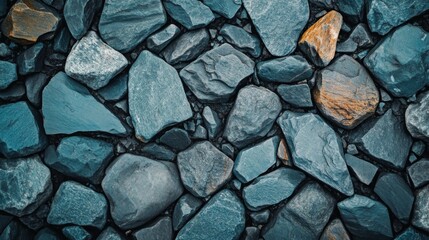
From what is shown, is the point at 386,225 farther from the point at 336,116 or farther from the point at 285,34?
the point at 285,34

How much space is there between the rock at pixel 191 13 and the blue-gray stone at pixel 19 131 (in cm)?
61

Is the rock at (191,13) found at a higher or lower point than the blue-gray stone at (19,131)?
higher

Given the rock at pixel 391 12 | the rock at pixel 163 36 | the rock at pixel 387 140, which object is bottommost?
the rock at pixel 387 140

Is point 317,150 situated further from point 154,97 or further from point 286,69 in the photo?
point 154,97

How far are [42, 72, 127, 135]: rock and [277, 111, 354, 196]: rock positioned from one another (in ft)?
1.92

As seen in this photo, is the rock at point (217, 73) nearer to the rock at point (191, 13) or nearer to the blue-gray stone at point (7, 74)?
the rock at point (191, 13)

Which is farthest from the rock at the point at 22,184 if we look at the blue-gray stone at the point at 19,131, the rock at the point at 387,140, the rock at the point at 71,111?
the rock at the point at 387,140

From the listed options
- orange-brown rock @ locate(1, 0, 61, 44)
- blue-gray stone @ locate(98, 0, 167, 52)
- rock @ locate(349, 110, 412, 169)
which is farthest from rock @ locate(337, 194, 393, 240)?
orange-brown rock @ locate(1, 0, 61, 44)

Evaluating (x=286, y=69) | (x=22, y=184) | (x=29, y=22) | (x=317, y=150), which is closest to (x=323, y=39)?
(x=286, y=69)

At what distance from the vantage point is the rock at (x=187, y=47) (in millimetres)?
1275

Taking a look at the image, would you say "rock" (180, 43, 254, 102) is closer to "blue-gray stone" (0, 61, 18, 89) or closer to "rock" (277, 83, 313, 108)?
"rock" (277, 83, 313, 108)

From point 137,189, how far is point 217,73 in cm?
48

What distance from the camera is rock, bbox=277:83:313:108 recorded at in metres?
1.27

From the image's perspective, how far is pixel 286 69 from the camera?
1.26 m
